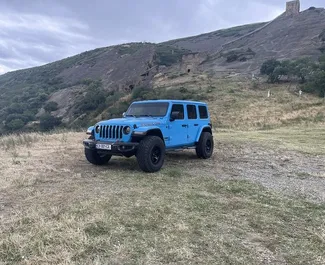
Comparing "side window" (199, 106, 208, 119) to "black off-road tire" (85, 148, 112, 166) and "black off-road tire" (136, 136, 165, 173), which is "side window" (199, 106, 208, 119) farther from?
"black off-road tire" (85, 148, 112, 166)

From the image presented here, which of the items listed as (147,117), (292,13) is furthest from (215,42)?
(147,117)

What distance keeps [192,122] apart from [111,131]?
2.66 metres

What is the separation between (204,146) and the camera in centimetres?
948

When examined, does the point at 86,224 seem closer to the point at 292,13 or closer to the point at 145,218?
the point at 145,218

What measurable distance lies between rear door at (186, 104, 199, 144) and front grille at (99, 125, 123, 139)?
2.35m

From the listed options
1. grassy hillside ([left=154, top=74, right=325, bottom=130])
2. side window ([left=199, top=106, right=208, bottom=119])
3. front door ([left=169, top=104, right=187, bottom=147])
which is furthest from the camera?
grassy hillside ([left=154, top=74, right=325, bottom=130])

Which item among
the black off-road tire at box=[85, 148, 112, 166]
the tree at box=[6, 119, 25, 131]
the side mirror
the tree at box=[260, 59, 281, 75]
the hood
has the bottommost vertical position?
the tree at box=[6, 119, 25, 131]

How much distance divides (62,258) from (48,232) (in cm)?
66

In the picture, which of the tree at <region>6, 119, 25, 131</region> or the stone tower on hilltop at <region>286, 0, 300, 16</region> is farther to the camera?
the stone tower on hilltop at <region>286, 0, 300, 16</region>

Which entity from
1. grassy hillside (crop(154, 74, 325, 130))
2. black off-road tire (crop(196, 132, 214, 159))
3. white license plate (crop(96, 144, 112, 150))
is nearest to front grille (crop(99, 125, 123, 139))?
white license plate (crop(96, 144, 112, 150))

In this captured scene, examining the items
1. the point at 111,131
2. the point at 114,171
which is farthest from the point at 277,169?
the point at 111,131

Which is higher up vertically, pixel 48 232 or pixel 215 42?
pixel 215 42

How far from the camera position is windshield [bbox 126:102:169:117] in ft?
26.9

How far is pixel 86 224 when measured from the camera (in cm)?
400
